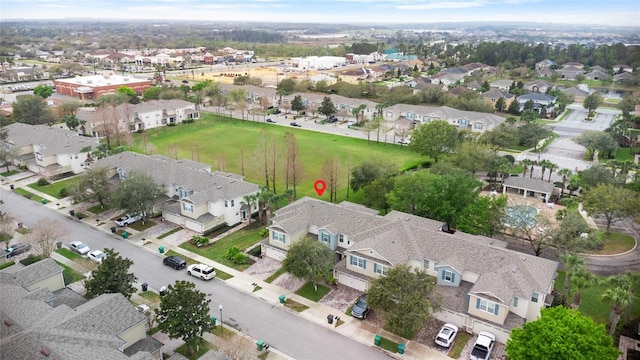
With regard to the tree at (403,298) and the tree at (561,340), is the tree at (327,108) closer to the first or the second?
the tree at (403,298)

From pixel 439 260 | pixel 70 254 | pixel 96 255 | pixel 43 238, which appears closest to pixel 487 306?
pixel 439 260

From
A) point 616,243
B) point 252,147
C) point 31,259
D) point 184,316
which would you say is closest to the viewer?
point 184,316

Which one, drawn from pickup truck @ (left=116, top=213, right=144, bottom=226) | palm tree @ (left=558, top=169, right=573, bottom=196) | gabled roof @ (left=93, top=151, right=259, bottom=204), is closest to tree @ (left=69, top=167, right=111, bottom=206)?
gabled roof @ (left=93, top=151, right=259, bottom=204)

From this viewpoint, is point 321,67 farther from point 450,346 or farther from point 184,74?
point 450,346

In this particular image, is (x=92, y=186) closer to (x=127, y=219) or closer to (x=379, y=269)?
(x=127, y=219)

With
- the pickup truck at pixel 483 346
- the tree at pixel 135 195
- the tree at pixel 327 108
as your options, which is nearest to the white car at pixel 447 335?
the pickup truck at pixel 483 346

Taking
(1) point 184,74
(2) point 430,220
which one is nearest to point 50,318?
(2) point 430,220
